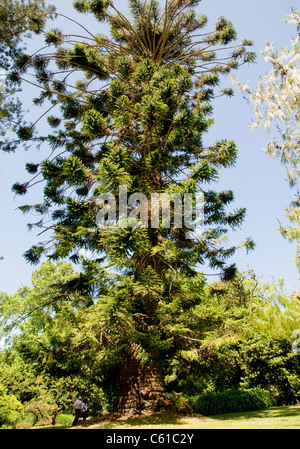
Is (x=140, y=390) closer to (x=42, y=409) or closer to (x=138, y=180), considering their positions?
(x=138, y=180)

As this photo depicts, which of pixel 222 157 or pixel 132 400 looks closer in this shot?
pixel 132 400

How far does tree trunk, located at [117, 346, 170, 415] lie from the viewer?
691 cm

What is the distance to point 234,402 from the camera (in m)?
12.6

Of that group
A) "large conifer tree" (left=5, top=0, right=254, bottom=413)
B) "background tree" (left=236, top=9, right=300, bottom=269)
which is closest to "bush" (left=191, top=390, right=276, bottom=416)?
"large conifer tree" (left=5, top=0, right=254, bottom=413)

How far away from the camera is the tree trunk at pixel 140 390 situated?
6.91 meters

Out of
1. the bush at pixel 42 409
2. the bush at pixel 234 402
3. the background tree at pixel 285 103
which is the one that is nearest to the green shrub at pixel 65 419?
the bush at pixel 42 409

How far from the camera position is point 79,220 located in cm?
894

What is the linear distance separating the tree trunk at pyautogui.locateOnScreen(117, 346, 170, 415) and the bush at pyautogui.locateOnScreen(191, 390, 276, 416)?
275 inches

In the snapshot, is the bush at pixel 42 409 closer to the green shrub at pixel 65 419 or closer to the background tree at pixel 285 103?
the green shrub at pixel 65 419

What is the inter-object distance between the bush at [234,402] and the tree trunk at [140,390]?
275 inches

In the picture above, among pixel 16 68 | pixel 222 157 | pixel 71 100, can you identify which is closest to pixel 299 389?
pixel 222 157
